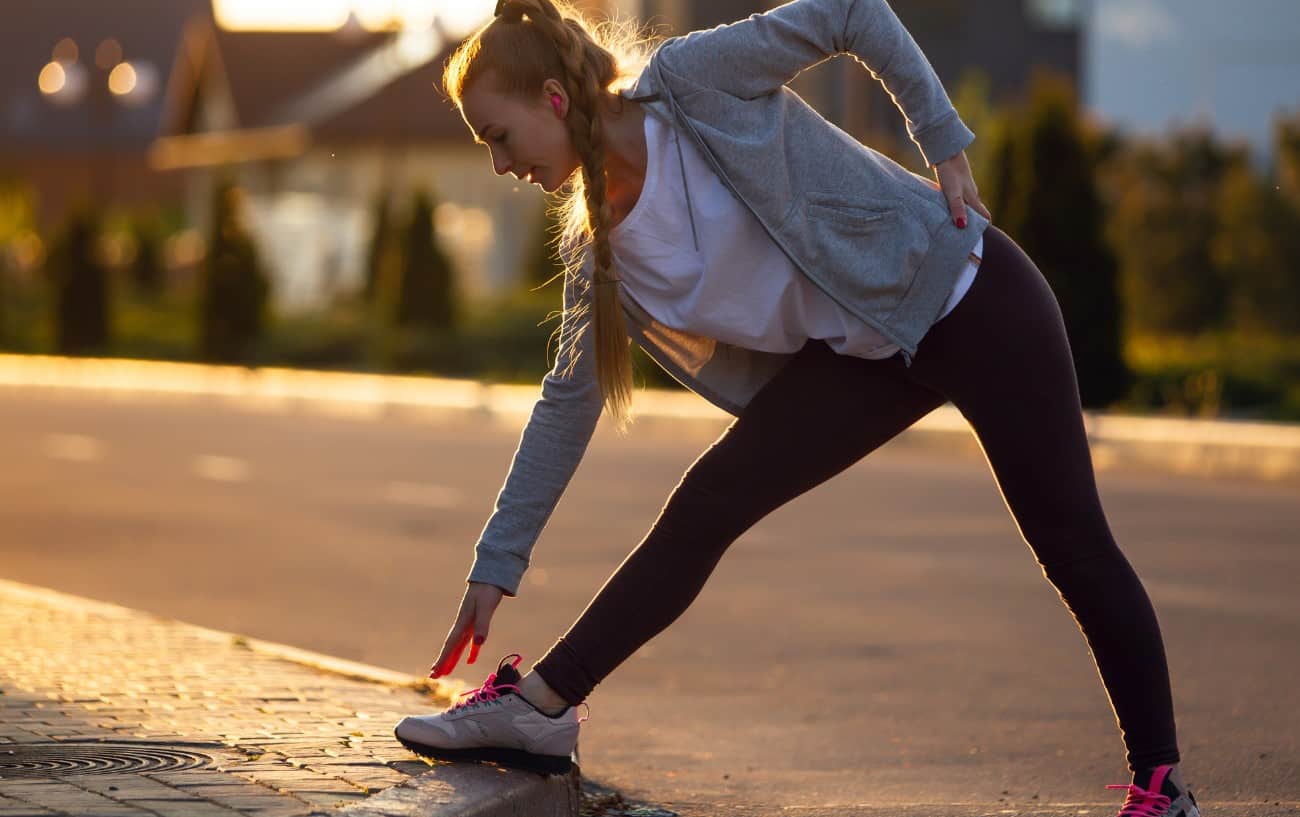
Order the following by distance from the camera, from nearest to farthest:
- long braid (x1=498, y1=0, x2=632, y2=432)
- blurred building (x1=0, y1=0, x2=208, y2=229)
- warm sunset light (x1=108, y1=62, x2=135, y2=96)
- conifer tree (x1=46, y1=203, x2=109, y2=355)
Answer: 1. long braid (x1=498, y1=0, x2=632, y2=432)
2. conifer tree (x1=46, y1=203, x2=109, y2=355)
3. warm sunset light (x1=108, y1=62, x2=135, y2=96)
4. blurred building (x1=0, y1=0, x2=208, y2=229)

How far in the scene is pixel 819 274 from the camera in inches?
158

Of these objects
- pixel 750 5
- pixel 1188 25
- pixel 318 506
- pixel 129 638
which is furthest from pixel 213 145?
pixel 129 638

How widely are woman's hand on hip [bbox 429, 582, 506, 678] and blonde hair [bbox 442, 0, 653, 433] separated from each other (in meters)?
0.47

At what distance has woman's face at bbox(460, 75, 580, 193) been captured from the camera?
3953mm

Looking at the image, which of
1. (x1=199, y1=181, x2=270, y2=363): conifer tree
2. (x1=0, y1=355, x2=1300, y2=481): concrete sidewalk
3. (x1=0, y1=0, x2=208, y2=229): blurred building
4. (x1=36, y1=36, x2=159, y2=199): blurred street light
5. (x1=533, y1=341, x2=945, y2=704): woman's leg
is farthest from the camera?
(x1=0, y1=0, x2=208, y2=229): blurred building

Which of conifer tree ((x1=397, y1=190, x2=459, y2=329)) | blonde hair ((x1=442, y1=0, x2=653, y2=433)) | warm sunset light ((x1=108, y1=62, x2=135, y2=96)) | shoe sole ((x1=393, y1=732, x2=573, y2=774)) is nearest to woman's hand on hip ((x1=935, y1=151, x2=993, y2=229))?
A: blonde hair ((x1=442, y1=0, x2=653, y2=433))

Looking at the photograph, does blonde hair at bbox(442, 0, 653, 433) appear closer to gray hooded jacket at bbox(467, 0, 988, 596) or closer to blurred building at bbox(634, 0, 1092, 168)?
gray hooded jacket at bbox(467, 0, 988, 596)

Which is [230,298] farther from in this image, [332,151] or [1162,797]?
[1162,797]

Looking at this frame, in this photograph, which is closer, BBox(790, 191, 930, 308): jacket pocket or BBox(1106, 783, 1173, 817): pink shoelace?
BBox(790, 191, 930, 308): jacket pocket

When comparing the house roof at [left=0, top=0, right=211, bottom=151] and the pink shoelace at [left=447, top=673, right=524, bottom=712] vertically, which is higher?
the house roof at [left=0, top=0, right=211, bottom=151]

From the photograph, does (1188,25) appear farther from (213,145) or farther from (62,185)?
(62,185)

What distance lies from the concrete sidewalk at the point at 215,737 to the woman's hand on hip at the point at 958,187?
1.41 meters

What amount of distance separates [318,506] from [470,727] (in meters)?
8.93

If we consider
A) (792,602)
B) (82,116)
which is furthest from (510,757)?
(82,116)
